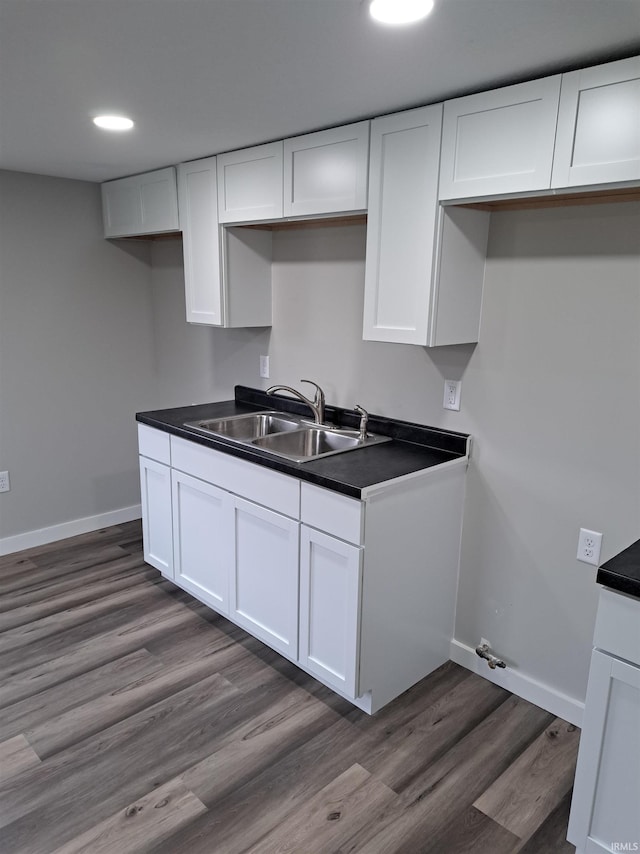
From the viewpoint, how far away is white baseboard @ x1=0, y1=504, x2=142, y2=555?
11.8 feet

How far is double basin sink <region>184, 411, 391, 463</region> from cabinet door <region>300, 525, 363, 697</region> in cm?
44

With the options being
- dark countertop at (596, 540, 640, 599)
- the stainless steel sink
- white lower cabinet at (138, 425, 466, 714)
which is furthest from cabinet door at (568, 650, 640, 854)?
the stainless steel sink

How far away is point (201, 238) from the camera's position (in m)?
3.03

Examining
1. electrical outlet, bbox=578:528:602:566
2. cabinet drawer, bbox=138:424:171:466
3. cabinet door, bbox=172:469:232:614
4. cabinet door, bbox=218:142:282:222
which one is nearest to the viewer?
electrical outlet, bbox=578:528:602:566

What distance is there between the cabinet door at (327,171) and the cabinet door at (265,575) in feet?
4.10

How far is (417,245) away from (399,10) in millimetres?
834

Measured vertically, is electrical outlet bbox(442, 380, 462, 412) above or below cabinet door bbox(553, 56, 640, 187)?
below

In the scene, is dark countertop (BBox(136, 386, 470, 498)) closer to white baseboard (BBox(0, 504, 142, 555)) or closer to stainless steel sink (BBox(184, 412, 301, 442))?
stainless steel sink (BBox(184, 412, 301, 442))

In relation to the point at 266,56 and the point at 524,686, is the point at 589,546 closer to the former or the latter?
the point at 524,686

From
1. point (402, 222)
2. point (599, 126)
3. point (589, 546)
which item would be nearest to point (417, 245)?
point (402, 222)

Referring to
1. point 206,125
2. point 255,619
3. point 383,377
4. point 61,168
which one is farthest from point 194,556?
point 61,168

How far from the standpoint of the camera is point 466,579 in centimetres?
251

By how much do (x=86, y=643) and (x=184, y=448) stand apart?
98cm

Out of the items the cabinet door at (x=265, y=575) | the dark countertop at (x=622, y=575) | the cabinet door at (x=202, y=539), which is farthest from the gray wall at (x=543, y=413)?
the cabinet door at (x=202, y=539)
